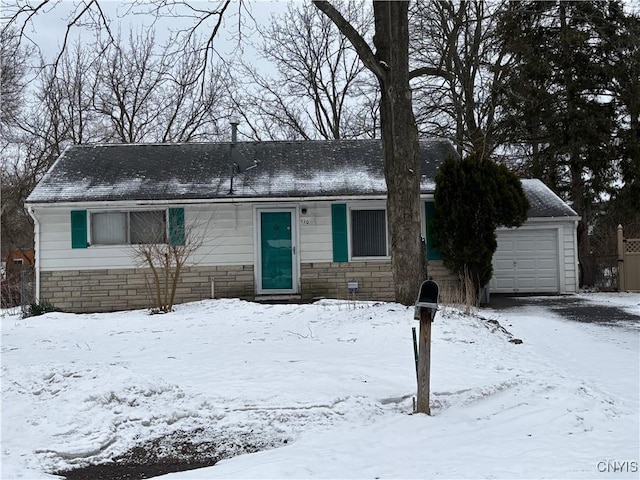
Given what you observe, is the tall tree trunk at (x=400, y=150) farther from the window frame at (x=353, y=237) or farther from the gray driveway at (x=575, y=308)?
the window frame at (x=353, y=237)

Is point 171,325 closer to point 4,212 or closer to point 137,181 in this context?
point 137,181

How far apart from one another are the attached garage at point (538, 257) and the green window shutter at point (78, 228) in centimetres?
1092

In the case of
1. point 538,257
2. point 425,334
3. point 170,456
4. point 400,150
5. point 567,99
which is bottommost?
point 170,456

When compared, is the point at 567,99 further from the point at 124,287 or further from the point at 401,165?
the point at 124,287

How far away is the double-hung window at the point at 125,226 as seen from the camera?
45.8 ft

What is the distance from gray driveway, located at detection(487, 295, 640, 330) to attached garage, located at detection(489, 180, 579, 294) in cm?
72

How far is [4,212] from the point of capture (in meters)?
26.2

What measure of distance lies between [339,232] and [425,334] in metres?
9.29

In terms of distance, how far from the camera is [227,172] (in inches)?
600

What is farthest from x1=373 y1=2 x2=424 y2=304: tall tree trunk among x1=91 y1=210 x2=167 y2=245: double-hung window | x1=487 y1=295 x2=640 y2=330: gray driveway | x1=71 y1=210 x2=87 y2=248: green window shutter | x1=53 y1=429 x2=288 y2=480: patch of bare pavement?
x1=71 y1=210 x2=87 y2=248: green window shutter

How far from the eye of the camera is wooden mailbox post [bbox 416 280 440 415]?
475cm

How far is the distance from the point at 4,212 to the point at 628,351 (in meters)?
26.3

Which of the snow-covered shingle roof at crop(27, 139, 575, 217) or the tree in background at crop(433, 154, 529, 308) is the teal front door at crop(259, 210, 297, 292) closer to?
the snow-covered shingle roof at crop(27, 139, 575, 217)

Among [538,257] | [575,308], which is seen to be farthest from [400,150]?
[538,257]
